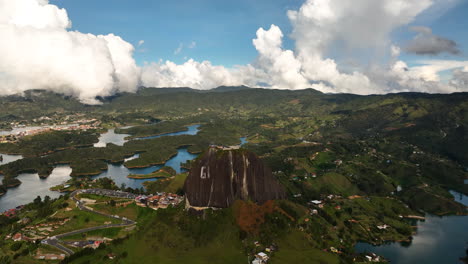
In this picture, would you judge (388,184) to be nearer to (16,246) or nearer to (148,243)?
(148,243)

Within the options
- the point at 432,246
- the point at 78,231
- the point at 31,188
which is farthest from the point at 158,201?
the point at 31,188

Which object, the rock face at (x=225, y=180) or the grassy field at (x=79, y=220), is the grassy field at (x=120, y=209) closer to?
the grassy field at (x=79, y=220)

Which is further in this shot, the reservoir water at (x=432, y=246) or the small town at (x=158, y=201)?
Answer: the reservoir water at (x=432, y=246)

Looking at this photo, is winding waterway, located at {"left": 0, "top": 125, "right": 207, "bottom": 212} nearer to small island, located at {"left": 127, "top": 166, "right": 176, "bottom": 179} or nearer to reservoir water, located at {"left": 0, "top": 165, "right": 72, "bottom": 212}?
reservoir water, located at {"left": 0, "top": 165, "right": 72, "bottom": 212}

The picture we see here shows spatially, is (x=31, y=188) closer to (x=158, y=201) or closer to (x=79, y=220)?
(x=79, y=220)

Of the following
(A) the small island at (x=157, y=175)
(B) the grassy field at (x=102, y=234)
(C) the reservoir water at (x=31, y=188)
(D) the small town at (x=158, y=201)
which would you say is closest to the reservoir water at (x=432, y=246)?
(D) the small town at (x=158, y=201)

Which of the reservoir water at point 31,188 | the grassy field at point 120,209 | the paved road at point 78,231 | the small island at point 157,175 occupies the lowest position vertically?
the reservoir water at point 31,188

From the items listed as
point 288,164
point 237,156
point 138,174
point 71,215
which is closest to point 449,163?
point 288,164
